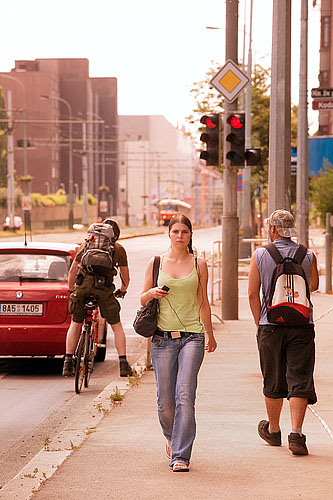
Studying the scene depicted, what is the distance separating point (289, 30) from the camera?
44.0ft

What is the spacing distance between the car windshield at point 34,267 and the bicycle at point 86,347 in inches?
42.4

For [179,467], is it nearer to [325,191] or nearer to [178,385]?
[178,385]

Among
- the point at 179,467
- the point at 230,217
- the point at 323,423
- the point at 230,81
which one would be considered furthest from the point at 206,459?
the point at 230,81

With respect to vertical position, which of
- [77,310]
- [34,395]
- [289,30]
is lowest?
[34,395]

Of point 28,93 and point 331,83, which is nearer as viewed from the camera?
point 331,83

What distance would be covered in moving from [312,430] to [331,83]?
70.6m

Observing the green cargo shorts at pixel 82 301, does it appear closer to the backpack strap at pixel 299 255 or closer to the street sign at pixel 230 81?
the backpack strap at pixel 299 255

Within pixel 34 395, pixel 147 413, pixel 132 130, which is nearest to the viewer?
pixel 147 413

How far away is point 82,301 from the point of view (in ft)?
36.0

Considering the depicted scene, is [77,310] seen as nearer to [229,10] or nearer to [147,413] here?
[147,413]

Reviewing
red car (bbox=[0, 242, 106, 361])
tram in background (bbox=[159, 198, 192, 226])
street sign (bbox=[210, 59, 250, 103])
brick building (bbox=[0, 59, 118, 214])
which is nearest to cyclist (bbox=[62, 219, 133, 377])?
red car (bbox=[0, 242, 106, 361])

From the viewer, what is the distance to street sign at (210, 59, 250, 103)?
1664 cm

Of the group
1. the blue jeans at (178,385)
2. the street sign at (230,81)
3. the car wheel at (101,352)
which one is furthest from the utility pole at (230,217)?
the blue jeans at (178,385)

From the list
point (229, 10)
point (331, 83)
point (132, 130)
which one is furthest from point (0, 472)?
point (132, 130)
